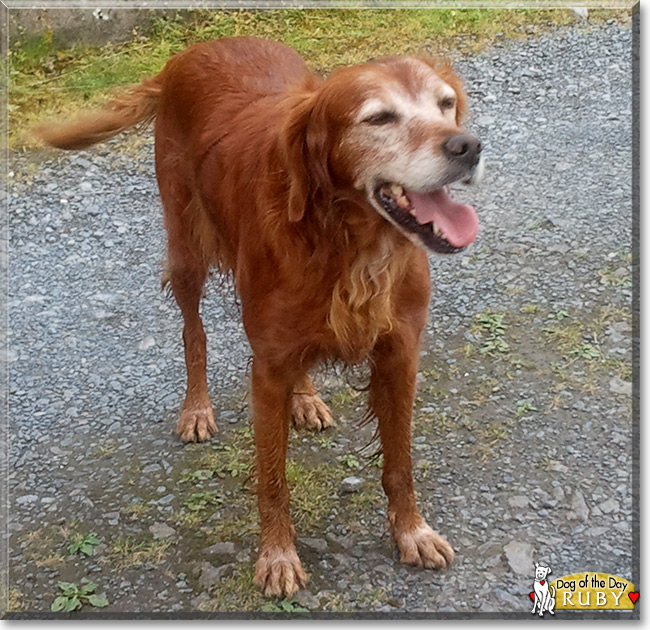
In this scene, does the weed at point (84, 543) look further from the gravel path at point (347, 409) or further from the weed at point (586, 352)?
the weed at point (586, 352)

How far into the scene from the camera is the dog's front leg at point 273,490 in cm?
328

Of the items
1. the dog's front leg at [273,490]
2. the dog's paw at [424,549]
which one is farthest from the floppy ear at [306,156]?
the dog's paw at [424,549]

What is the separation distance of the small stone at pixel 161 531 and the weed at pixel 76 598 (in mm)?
319

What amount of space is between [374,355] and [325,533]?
0.83 m

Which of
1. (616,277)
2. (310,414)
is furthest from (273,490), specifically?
(616,277)

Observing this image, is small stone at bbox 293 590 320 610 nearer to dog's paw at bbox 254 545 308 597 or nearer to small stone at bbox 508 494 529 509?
dog's paw at bbox 254 545 308 597

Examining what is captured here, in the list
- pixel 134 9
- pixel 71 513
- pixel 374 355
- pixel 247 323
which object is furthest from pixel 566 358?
pixel 134 9

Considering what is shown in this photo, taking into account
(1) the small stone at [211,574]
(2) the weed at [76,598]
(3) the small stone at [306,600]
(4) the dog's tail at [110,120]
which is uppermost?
(4) the dog's tail at [110,120]

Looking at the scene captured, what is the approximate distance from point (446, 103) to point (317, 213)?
20.8 inches

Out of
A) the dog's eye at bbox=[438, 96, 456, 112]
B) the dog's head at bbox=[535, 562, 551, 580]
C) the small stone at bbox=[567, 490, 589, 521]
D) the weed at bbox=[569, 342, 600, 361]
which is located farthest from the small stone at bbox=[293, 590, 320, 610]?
the weed at bbox=[569, 342, 600, 361]

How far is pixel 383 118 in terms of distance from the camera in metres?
2.78

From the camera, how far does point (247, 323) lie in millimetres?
3252

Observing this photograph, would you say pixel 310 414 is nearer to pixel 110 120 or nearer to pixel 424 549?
pixel 424 549

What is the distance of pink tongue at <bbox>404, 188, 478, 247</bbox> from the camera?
2.72 m
